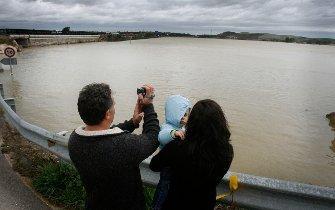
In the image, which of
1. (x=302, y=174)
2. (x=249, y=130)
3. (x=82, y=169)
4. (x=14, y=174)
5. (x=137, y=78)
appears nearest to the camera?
(x=82, y=169)

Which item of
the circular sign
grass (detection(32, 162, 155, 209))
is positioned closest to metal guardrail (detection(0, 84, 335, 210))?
grass (detection(32, 162, 155, 209))

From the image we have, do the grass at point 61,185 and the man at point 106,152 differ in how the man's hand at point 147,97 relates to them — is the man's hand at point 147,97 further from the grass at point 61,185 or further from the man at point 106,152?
the grass at point 61,185

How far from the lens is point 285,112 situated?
1697 centimetres

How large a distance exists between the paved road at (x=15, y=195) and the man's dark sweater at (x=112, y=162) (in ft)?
6.67

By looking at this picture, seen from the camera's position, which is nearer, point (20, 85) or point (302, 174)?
point (302, 174)

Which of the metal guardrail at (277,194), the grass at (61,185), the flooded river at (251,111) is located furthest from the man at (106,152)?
the flooded river at (251,111)

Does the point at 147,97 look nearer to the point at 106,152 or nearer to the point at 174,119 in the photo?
the point at 174,119

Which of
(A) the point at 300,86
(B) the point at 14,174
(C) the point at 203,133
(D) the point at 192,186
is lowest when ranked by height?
(A) the point at 300,86

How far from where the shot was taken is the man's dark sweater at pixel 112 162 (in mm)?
2713

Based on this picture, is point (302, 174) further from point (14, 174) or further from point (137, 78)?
point (137, 78)

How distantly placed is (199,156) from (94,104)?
810 mm

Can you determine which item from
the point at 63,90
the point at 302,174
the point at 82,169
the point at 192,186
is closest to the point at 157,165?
the point at 192,186

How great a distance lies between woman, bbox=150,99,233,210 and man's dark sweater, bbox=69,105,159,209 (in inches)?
6.8

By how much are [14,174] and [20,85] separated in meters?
15.8
